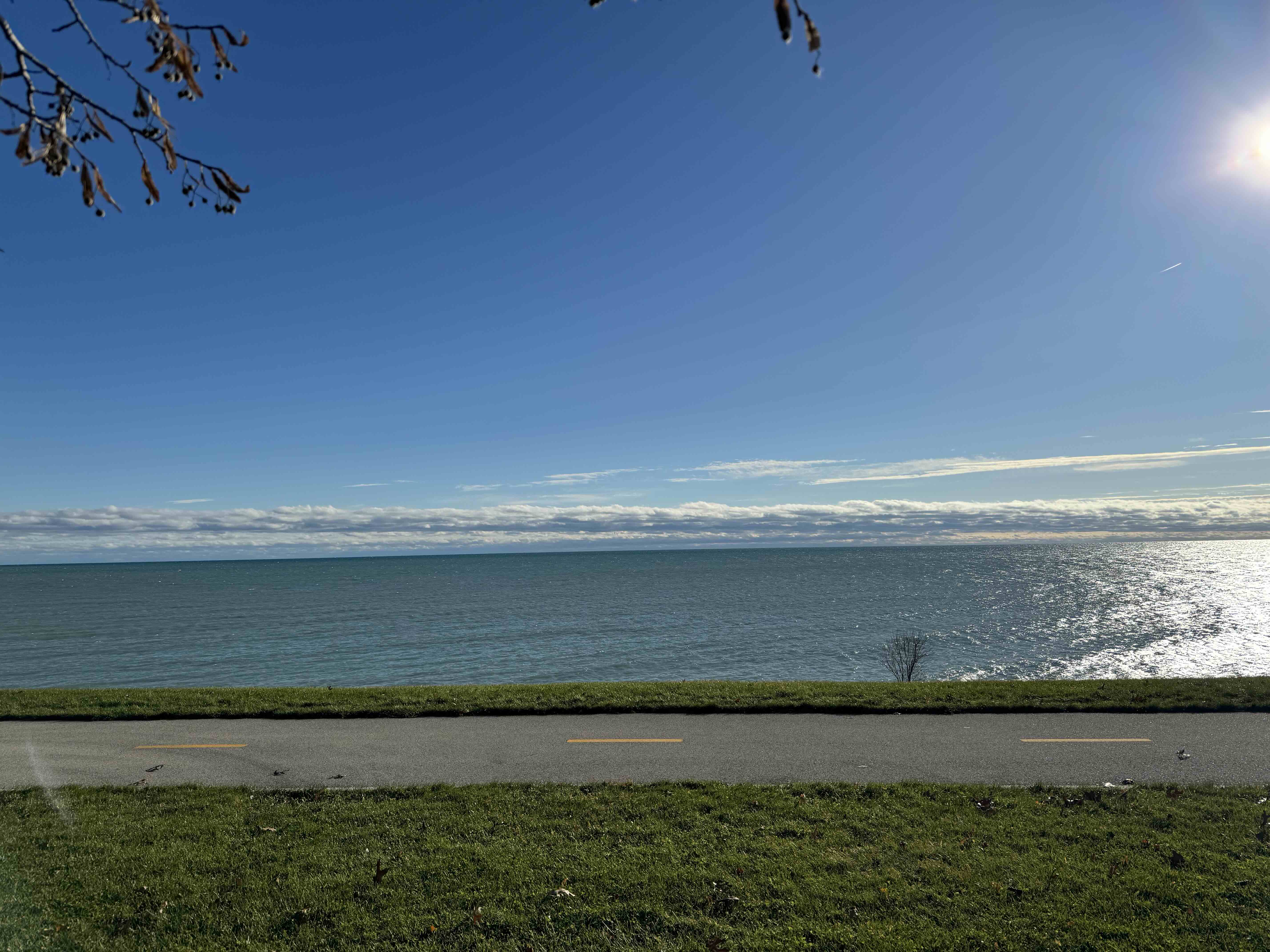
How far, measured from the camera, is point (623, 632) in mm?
40781

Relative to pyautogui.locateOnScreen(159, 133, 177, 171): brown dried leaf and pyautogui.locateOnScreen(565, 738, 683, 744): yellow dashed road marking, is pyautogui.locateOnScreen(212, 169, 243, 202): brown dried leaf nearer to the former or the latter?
pyautogui.locateOnScreen(159, 133, 177, 171): brown dried leaf

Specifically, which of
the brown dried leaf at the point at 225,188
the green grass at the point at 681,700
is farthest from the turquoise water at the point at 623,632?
the brown dried leaf at the point at 225,188

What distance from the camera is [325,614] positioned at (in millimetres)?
53781

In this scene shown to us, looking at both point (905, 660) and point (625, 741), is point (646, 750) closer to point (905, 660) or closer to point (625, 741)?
point (625, 741)

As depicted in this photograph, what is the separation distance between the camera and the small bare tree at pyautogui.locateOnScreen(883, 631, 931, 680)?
863 inches

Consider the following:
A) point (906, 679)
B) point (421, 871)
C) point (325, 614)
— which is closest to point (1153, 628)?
point (906, 679)

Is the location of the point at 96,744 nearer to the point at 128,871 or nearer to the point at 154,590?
the point at 128,871

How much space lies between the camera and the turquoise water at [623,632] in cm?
2856

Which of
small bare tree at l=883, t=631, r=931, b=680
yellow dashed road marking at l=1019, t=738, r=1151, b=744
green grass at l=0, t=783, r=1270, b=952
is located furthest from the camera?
small bare tree at l=883, t=631, r=931, b=680

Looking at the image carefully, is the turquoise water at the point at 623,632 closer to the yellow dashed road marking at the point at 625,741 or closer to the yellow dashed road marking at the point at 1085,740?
the yellow dashed road marking at the point at 625,741

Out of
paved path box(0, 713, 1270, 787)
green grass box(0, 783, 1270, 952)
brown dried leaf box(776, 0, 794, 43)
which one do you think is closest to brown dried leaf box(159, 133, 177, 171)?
brown dried leaf box(776, 0, 794, 43)

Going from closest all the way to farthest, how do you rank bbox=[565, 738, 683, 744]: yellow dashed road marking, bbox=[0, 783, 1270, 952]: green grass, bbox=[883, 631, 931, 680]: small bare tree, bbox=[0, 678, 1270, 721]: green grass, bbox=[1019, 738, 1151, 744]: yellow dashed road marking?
1. bbox=[0, 783, 1270, 952]: green grass
2. bbox=[1019, 738, 1151, 744]: yellow dashed road marking
3. bbox=[565, 738, 683, 744]: yellow dashed road marking
4. bbox=[0, 678, 1270, 721]: green grass
5. bbox=[883, 631, 931, 680]: small bare tree

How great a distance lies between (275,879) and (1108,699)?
510 inches

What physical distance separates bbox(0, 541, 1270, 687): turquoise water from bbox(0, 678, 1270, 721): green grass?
1163 centimetres
